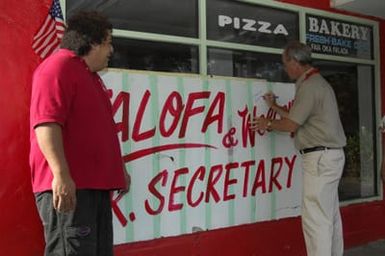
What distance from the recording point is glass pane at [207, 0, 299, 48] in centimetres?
475

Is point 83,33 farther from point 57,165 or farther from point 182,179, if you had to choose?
point 182,179

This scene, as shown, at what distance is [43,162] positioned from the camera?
112 inches

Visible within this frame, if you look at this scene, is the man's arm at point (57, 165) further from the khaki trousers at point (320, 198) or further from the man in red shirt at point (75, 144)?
the khaki trousers at point (320, 198)

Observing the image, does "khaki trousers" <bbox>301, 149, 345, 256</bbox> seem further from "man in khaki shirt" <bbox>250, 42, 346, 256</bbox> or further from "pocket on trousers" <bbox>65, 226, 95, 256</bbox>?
"pocket on trousers" <bbox>65, 226, 95, 256</bbox>

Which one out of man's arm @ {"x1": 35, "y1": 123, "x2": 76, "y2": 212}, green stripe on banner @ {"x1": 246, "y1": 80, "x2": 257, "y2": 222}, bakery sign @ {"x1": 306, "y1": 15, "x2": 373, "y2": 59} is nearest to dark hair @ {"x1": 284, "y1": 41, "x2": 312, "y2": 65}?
green stripe on banner @ {"x1": 246, "y1": 80, "x2": 257, "y2": 222}

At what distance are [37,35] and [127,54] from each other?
0.75 metres

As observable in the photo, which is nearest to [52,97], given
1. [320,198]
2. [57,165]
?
[57,165]

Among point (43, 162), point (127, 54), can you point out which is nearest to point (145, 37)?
point (127, 54)

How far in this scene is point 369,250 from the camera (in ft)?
18.7

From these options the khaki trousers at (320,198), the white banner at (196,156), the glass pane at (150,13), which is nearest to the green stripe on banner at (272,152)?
the white banner at (196,156)

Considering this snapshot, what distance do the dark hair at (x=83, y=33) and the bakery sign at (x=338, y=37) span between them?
9.78ft

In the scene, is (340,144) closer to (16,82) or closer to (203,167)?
(203,167)

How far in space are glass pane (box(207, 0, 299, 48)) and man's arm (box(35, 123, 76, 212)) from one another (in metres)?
2.28

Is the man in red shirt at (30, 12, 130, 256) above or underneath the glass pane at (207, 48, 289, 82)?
underneath
